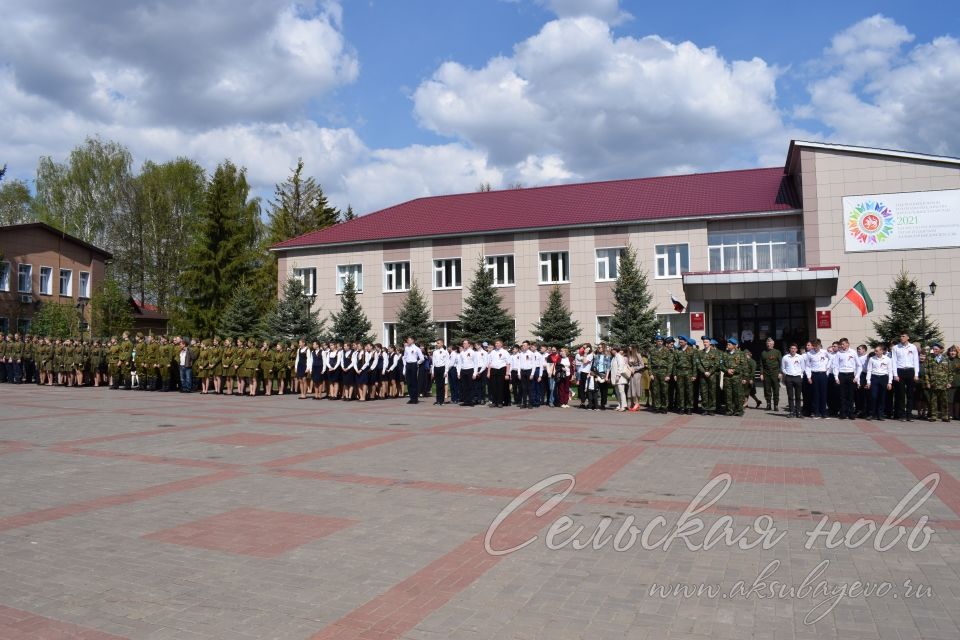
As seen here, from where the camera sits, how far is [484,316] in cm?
3441

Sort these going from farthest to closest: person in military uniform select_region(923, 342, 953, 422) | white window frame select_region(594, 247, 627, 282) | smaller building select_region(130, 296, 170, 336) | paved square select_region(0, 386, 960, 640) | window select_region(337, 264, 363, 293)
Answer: smaller building select_region(130, 296, 170, 336), window select_region(337, 264, 363, 293), white window frame select_region(594, 247, 627, 282), person in military uniform select_region(923, 342, 953, 422), paved square select_region(0, 386, 960, 640)

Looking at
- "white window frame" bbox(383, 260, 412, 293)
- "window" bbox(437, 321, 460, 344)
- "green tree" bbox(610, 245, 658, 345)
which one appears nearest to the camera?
"green tree" bbox(610, 245, 658, 345)

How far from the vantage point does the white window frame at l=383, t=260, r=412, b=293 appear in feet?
130

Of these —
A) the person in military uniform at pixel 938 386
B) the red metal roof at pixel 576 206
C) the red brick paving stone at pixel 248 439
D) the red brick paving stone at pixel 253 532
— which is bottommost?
the red brick paving stone at pixel 253 532

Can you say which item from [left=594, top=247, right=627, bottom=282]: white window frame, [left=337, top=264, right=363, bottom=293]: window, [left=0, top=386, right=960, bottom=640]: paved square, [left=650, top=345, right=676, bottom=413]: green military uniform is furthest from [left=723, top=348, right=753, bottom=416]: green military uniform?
[left=337, top=264, right=363, bottom=293]: window

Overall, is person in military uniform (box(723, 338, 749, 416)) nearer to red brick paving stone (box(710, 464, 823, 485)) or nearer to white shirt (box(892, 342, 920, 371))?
white shirt (box(892, 342, 920, 371))

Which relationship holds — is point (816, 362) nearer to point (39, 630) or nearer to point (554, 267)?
point (39, 630)

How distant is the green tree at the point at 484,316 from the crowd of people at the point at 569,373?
982 centimetres

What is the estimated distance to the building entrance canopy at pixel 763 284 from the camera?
30.8 metres

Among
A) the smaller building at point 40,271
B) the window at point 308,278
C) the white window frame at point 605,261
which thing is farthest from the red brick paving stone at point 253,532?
the smaller building at point 40,271

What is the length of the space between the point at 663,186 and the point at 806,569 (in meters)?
35.7

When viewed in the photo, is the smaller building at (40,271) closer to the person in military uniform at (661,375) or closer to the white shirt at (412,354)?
the white shirt at (412,354)

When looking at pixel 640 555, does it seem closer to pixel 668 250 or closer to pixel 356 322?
pixel 668 250

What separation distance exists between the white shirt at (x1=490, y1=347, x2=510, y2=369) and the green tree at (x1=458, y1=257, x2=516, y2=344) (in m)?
14.4
